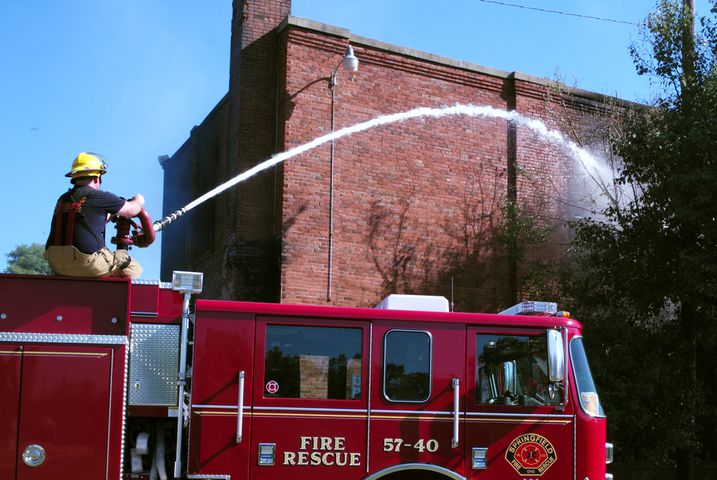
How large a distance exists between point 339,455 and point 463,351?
138cm

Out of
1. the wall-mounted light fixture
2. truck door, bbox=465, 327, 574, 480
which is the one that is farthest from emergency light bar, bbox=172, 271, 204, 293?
the wall-mounted light fixture

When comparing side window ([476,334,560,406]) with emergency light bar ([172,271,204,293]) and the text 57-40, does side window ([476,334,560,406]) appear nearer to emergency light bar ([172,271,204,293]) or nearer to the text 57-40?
the text 57-40

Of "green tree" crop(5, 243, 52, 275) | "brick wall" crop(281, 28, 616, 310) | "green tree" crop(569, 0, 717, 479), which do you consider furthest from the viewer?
"green tree" crop(5, 243, 52, 275)

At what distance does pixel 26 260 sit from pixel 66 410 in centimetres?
7229

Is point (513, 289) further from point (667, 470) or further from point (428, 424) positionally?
point (428, 424)

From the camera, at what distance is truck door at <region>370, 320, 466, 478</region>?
681 cm

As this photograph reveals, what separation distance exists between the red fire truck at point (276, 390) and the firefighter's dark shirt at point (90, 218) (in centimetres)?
32

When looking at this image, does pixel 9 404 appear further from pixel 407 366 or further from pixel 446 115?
pixel 446 115

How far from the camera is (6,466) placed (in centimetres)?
617

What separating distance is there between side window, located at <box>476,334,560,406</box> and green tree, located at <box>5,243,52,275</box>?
69463mm

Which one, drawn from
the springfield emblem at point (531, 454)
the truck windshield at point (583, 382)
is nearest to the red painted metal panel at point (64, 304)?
the springfield emblem at point (531, 454)

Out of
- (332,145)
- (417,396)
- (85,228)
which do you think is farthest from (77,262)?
(332,145)

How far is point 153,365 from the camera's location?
21.8 feet

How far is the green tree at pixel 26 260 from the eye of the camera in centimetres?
7231
